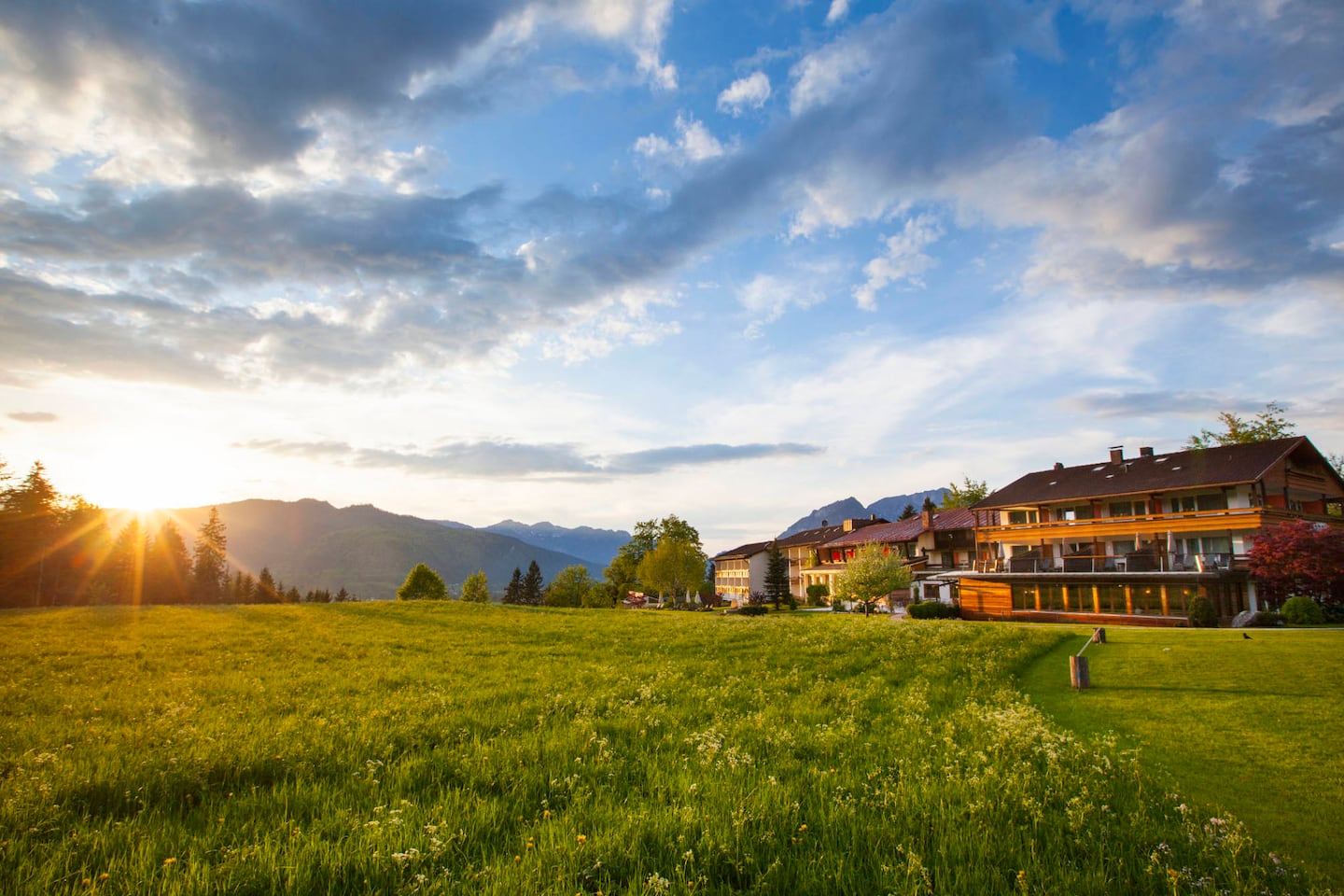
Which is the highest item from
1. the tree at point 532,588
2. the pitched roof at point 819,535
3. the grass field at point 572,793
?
the pitched roof at point 819,535

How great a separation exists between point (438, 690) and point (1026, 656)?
2073 centimetres

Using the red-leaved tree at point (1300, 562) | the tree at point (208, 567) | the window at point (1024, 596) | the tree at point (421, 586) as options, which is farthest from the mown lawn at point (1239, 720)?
the tree at point (208, 567)

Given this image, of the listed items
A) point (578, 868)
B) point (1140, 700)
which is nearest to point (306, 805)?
point (578, 868)

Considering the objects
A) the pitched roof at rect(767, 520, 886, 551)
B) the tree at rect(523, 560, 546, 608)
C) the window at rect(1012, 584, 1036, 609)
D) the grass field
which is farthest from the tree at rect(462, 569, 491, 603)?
the grass field

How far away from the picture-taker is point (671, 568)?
309ft

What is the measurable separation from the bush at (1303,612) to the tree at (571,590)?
93777mm

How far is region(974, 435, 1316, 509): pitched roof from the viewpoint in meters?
46.3

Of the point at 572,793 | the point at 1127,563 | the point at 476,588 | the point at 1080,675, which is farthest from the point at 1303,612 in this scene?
the point at 476,588

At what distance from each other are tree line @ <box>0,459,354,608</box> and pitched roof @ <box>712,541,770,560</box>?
94888 mm

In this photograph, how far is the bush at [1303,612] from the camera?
34312mm

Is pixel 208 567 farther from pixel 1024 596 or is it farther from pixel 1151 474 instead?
pixel 1151 474

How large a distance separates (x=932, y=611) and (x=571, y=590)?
266 ft

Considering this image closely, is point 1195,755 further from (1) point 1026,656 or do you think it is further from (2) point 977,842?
(1) point 1026,656

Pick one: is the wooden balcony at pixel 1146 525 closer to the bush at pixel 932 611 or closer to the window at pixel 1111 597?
the window at pixel 1111 597
